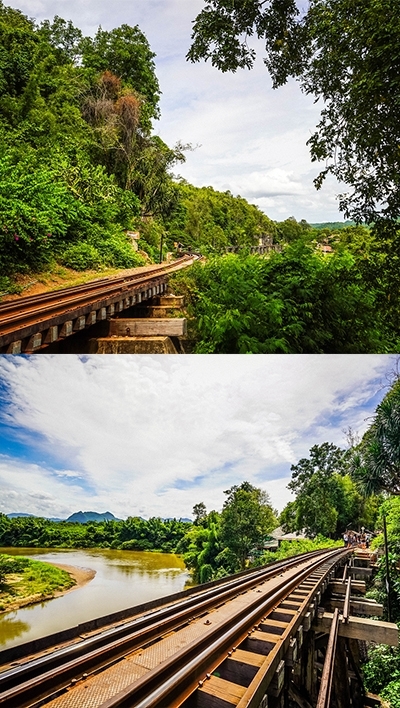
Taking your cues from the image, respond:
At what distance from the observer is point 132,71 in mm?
5855

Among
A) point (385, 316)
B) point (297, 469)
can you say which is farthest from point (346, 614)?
point (297, 469)

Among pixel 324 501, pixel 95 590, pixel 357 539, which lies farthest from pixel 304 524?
pixel 95 590

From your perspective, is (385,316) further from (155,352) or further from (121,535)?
(121,535)

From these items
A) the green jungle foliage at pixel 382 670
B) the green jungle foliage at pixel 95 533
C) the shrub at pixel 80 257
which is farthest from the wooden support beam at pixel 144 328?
the green jungle foliage at pixel 382 670

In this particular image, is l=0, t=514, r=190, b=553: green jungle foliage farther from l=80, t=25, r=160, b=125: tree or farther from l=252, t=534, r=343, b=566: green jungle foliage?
l=80, t=25, r=160, b=125: tree

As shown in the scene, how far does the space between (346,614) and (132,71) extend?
8.69m

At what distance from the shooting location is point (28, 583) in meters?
6.49

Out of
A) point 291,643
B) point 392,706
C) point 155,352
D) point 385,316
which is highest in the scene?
point 385,316

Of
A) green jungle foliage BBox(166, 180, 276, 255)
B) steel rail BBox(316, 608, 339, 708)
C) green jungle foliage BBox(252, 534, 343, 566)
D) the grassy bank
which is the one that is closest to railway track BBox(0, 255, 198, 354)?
green jungle foliage BBox(166, 180, 276, 255)

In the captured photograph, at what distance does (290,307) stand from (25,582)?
6.18 meters

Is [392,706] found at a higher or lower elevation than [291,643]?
lower

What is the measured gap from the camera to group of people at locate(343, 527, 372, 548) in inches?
773

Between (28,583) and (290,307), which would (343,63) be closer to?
(290,307)

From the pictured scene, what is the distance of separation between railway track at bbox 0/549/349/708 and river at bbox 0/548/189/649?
268 centimetres
